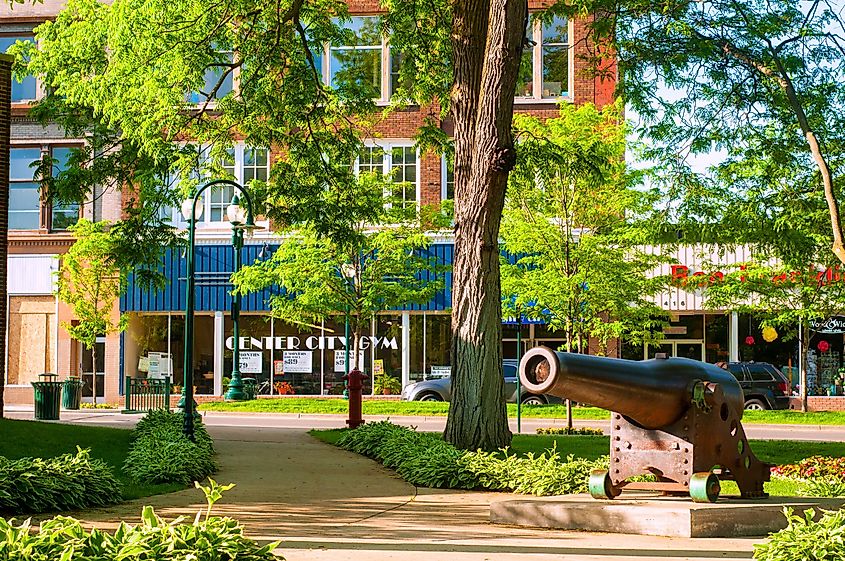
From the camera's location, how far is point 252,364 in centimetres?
3959

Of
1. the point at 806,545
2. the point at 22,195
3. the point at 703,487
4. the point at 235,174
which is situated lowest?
the point at 806,545

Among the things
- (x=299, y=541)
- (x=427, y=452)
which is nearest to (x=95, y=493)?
(x=299, y=541)

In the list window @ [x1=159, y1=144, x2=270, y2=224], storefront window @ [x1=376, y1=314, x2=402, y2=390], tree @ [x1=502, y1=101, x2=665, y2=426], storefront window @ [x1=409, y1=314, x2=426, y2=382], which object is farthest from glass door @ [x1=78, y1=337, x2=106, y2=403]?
tree @ [x1=502, y1=101, x2=665, y2=426]

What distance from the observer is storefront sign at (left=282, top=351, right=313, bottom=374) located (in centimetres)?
3919

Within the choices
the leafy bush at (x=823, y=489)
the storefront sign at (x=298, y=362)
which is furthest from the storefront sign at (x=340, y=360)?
the leafy bush at (x=823, y=489)

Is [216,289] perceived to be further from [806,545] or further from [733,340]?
[806,545]

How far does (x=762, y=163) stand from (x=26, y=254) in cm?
2833

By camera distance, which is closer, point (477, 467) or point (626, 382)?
point (626, 382)

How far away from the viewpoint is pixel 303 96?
2091 cm

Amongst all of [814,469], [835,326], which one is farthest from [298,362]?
[814,469]

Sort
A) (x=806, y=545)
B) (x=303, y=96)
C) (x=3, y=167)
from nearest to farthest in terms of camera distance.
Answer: (x=806, y=545), (x=3, y=167), (x=303, y=96)

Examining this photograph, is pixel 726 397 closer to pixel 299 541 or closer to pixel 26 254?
pixel 299 541

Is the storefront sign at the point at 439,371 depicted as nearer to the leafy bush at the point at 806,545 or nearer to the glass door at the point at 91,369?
the glass door at the point at 91,369

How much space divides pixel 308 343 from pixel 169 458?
967 inches
